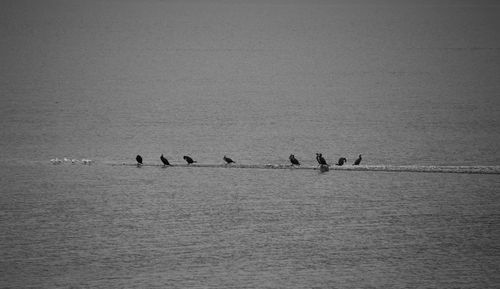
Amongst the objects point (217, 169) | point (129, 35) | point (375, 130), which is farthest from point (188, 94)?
point (129, 35)

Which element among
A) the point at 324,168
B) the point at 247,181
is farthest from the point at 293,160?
the point at 247,181

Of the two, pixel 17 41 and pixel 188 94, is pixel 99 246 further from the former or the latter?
pixel 17 41

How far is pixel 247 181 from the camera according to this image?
30.7 m

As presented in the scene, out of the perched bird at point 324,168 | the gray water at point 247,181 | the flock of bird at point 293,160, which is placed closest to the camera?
the gray water at point 247,181

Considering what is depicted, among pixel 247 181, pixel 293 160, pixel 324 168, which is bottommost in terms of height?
pixel 247 181

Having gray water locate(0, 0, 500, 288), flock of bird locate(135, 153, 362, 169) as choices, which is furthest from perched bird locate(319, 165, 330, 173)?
gray water locate(0, 0, 500, 288)

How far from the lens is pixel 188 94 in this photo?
69.5 meters

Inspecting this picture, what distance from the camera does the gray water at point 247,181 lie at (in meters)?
22.4

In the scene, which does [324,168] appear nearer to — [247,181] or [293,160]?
[293,160]

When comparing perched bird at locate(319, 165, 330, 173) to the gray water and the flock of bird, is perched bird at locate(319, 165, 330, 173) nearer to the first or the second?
A: the flock of bird

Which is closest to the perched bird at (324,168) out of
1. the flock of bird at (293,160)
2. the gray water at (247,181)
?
the flock of bird at (293,160)

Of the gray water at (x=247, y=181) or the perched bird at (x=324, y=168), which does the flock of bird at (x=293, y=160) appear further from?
the gray water at (x=247, y=181)

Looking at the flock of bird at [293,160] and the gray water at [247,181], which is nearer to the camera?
the gray water at [247,181]

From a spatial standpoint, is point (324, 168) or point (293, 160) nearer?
point (293, 160)
